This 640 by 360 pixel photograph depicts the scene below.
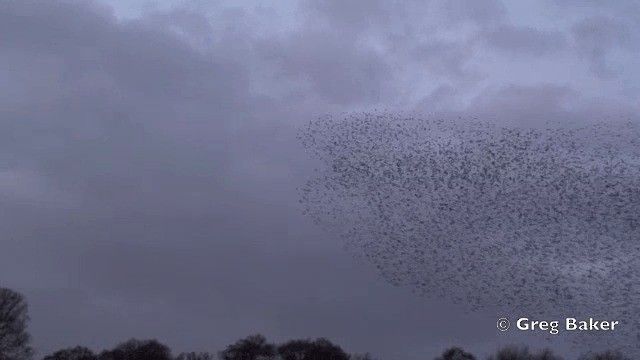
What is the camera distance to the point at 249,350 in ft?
409

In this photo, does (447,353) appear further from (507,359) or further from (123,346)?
(123,346)

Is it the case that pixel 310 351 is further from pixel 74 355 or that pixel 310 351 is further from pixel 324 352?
pixel 74 355

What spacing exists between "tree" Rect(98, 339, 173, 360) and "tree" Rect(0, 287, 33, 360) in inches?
1329

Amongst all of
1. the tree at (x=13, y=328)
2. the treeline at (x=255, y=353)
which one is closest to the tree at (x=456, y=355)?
the treeline at (x=255, y=353)

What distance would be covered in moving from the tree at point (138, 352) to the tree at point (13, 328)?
33744mm

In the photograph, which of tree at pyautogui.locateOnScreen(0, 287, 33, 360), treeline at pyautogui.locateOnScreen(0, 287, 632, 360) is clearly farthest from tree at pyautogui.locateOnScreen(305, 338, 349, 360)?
tree at pyautogui.locateOnScreen(0, 287, 33, 360)

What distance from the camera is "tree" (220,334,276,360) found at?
406 feet

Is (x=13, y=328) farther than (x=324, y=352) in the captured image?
No

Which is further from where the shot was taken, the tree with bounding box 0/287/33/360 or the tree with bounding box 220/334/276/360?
the tree with bounding box 220/334/276/360

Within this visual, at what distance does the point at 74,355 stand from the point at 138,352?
9.51 m

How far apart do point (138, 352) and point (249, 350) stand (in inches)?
657

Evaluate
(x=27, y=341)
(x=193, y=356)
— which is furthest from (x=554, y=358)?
(x=27, y=341)

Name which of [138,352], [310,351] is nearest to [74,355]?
[138,352]

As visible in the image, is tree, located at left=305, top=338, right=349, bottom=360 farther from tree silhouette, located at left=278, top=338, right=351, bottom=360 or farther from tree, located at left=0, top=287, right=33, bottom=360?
tree, located at left=0, top=287, right=33, bottom=360
